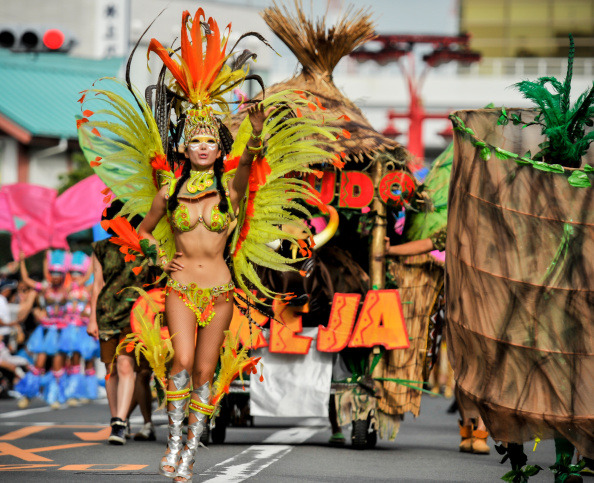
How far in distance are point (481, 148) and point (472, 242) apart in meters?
0.52

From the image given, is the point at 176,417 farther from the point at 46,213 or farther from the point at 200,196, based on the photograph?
the point at 46,213

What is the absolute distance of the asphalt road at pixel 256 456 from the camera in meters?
8.09

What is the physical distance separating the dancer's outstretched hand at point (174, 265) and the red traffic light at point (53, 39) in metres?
17.0

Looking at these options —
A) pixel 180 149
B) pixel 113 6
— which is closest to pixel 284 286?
pixel 180 149

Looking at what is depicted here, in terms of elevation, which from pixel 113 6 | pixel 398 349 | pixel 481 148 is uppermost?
pixel 113 6

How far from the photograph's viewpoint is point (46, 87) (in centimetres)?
3712

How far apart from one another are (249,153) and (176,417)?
5.44 feet

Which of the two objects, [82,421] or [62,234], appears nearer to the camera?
[82,421]

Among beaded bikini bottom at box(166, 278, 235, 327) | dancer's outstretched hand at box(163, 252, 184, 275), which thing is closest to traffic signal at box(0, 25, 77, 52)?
dancer's outstretched hand at box(163, 252, 184, 275)

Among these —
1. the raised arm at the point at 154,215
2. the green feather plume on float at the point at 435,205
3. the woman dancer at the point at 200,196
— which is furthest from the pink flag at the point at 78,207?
the raised arm at the point at 154,215

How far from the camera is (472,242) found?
6.61m

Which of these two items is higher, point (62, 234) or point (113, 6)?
point (113, 6)

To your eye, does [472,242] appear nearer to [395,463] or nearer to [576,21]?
[395,463]

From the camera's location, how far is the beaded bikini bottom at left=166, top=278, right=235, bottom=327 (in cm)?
743
